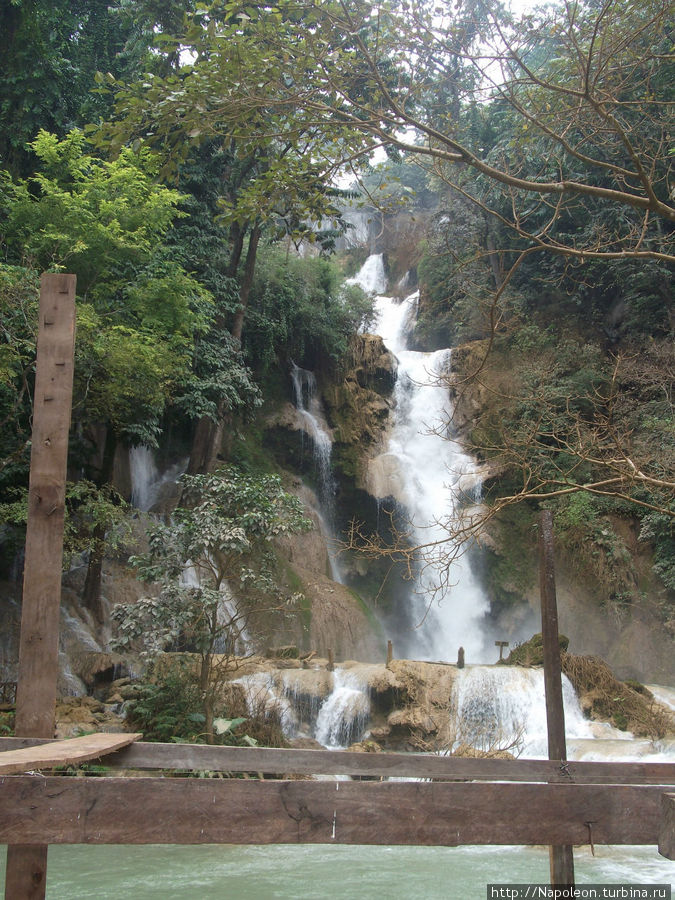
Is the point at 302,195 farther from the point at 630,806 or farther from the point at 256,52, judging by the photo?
the point at 630,806

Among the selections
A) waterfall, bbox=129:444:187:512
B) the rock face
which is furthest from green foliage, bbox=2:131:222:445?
the rock face

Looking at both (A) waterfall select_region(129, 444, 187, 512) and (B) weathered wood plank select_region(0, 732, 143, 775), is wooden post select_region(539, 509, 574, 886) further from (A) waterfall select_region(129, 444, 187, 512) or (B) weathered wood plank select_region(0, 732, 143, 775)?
(A) waterfall select_region(129, 444, 187, 512)

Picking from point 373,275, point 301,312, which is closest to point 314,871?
point 301,312

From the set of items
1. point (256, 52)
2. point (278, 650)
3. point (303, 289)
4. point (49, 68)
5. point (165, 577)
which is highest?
point (49, 68)

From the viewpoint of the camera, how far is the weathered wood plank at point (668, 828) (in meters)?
2.50

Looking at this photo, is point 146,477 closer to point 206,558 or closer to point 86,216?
point 86,216

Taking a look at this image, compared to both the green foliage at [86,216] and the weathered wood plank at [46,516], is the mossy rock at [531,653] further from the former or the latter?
the weathered wood plank at [46,516]

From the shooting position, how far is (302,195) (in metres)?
5.34

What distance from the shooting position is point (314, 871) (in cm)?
812

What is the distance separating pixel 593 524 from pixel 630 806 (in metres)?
16.2

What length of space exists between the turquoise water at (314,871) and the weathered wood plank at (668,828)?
18.3ft

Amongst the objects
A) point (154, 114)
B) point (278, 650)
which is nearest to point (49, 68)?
point (278, 650)

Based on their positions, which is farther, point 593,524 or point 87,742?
point 593,524

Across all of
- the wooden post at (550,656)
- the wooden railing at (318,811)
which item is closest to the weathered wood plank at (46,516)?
the wooden railing at (318,811)
